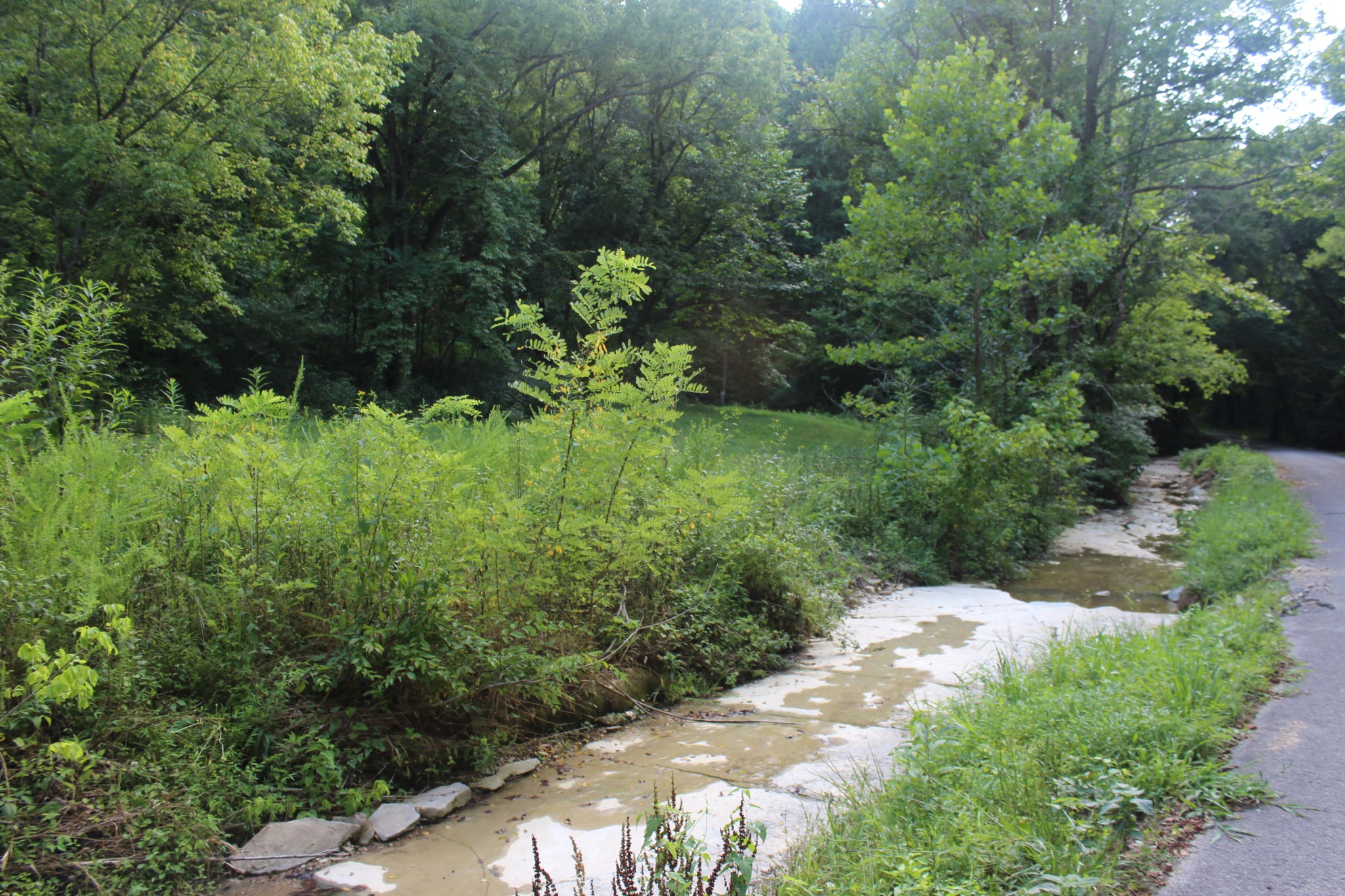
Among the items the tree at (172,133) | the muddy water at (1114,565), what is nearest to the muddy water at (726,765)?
the muddy water at (1114,565)

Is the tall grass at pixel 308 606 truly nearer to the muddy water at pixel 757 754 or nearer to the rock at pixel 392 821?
the rock at pixel 392 821

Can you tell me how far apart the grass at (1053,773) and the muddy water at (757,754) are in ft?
1.42

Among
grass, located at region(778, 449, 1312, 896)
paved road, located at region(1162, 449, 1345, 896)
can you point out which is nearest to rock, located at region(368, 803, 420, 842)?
grass, located at region(778, 449, 1312, 896)

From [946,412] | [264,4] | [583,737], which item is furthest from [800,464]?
[264,4]

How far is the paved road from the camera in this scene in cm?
251

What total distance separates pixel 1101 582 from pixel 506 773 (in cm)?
830

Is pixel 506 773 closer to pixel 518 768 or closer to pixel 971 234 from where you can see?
pixel 518 768

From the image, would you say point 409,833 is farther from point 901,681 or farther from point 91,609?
point 901,681

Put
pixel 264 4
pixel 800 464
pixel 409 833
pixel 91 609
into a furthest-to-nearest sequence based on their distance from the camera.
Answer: pixel 264 4 < pixel 800 464 < pixel 409 833 < pixel 91 609

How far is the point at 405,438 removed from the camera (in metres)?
4.21

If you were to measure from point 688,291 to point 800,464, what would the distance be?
1398 centimetres

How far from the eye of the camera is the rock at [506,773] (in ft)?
13.7

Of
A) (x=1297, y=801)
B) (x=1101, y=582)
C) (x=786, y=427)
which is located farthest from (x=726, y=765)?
(x=786, y=427)

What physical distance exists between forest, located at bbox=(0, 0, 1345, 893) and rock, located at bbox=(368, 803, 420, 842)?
13 centimetres
